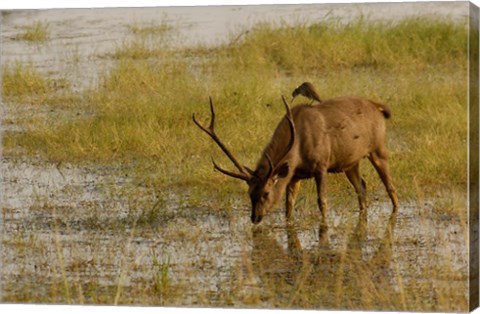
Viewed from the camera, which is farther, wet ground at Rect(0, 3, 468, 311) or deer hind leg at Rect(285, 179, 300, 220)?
deer hind leg at Rect(285, 179, 300, 220)

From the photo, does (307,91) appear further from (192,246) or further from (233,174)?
(192,246)

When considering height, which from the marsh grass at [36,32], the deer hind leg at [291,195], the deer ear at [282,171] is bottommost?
the deer hind leg at [291,195]

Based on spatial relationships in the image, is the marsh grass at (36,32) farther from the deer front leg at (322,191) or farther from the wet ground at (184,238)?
the deer front leg at (322,191)

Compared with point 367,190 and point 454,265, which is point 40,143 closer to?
point 367,190

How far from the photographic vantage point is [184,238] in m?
11.4

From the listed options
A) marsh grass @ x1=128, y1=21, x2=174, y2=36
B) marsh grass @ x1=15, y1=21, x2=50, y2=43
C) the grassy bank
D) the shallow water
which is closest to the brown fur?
the grassy bank

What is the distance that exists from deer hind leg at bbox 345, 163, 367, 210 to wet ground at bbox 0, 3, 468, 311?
77 mm

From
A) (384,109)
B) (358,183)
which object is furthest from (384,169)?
(384,109)

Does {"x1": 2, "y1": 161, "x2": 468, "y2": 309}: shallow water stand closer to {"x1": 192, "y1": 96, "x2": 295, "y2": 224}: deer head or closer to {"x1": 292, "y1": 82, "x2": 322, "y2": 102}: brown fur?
{"x1": 192, "y1": 96, "x2": 295, "y2": 224}: deer head

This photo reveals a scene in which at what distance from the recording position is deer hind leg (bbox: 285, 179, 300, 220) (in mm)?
11312

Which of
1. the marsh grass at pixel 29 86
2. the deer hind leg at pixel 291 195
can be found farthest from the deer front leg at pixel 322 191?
the marsh grass at pixel 29 86

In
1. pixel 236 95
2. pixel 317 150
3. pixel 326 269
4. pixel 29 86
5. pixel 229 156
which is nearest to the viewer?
pixel 326 269

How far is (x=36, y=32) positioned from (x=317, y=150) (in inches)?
78.2

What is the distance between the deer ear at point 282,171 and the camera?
11445mm
